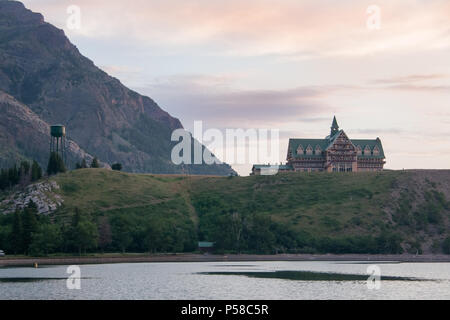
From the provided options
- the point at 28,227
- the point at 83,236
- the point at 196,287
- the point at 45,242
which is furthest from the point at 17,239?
the point at 196,287

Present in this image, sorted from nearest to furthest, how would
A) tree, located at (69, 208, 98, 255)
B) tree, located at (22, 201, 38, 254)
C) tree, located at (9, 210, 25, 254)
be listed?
tree, located at (9, 210, 25, 254) < tree, located at (22, 201, 38, 254) < tree, located at (69, 208, 98, 255)

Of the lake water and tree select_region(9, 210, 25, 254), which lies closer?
the lake water

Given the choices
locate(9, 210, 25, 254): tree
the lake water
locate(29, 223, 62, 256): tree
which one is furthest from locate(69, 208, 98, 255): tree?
the lake water

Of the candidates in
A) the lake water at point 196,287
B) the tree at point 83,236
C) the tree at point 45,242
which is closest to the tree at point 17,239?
the tree at point 45,242

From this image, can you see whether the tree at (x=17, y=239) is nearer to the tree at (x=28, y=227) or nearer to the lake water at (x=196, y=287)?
the tree at (x=28, y=227)

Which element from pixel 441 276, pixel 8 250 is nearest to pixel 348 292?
pixel 441 276

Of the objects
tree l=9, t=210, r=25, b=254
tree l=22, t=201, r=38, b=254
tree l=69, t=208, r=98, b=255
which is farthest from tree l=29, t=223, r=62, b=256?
tree l=69, t=208, r=98, b=255

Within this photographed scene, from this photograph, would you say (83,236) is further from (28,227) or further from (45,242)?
(28,227)

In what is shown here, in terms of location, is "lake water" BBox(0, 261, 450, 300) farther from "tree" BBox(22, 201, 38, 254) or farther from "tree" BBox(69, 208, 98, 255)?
"tree" BBox(22, 201, 38, 254)

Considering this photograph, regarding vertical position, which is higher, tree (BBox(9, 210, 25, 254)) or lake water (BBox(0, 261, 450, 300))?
tree (BBox(9, 210, 25, 254))

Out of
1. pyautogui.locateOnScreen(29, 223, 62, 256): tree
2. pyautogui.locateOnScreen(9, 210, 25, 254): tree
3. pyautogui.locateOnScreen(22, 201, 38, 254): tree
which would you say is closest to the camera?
pyautogui.locateOnScreen(29, 223, 62, 256): tree
